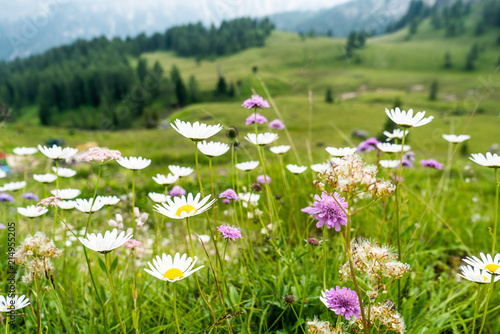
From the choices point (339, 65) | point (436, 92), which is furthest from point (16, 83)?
point (436, 92)

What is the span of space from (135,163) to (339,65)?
396ft

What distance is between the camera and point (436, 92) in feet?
278

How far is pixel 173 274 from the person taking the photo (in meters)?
1.17

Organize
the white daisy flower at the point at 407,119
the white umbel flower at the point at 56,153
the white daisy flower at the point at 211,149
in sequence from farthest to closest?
the white umbel flower at the point at 56,153
the white daisy flower at the point at 211,149
the white daisy flower at the point at 407,119

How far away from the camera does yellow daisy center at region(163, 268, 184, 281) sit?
45.2 inches

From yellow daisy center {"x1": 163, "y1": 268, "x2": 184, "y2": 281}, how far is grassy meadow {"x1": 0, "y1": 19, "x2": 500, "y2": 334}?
0.07 m

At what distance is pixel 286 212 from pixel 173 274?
8.21 ft

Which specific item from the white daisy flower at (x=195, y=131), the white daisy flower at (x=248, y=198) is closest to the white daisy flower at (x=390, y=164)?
the white daisy flower at (x=248, y=198)

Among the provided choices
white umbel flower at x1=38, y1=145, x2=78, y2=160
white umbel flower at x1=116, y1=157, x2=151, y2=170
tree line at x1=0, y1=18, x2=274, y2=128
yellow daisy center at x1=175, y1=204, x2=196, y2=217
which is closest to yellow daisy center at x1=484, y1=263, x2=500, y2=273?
yellow daisy center at x1=175, y1=204, x2=196, y2=217

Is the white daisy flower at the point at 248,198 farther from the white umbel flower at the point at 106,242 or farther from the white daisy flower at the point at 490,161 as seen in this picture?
the white daisy flower at the point at 490,161

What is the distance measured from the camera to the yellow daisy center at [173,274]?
115 centimetres

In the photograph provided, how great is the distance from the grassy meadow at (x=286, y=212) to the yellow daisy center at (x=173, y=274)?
0.07 meters

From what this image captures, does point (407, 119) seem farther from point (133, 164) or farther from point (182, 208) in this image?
point (133, 164)

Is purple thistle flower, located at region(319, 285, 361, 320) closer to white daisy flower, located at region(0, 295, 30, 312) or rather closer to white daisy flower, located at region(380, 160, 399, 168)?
white daisy flower, located at region(0, 295, 30, 312)
